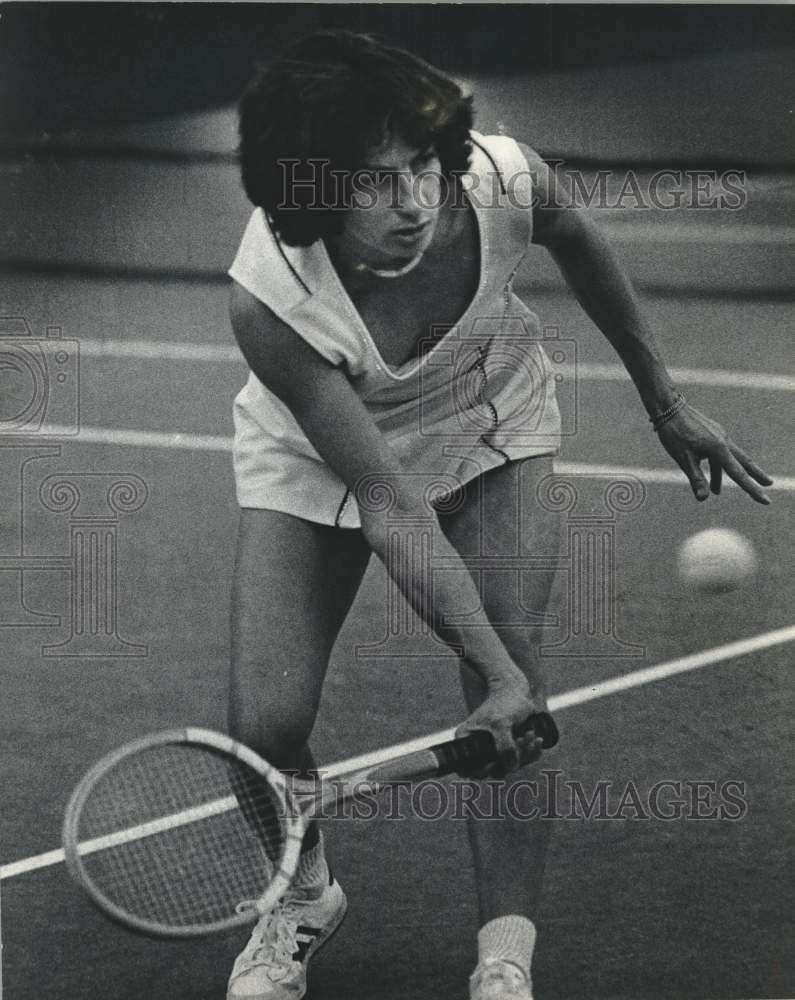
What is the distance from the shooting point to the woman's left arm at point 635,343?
5.11m

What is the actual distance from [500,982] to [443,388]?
1.50 meters

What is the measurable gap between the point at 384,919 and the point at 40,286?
73.7 inches

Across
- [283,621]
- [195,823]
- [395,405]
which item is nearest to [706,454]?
[395,405]

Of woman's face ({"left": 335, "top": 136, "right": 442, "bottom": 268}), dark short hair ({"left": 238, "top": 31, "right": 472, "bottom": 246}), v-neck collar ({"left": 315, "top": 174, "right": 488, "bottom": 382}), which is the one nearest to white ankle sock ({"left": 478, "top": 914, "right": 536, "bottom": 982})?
v-neck collar ({"left": 315, "top": 174, "right": 488, "bottom": 382})

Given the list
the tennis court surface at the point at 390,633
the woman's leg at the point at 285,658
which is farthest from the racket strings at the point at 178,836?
the tennis court surface at the point at 390,633

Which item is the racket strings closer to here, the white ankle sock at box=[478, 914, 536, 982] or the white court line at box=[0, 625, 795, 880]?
the white court line at box=[0, 625, 795, 880]

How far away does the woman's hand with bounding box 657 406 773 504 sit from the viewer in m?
5.20

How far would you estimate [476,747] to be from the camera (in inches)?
184

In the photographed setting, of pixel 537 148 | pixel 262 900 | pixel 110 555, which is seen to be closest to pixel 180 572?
pixel 110 555

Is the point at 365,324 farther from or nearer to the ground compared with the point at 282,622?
farther from the ground

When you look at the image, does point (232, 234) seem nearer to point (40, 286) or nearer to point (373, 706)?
point (40, 286)

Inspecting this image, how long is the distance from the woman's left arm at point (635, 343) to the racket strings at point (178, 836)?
1432mm

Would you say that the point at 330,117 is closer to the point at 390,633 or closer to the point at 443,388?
the point at 443,388

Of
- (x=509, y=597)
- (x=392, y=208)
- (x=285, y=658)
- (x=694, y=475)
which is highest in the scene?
(x=392, y=208)
